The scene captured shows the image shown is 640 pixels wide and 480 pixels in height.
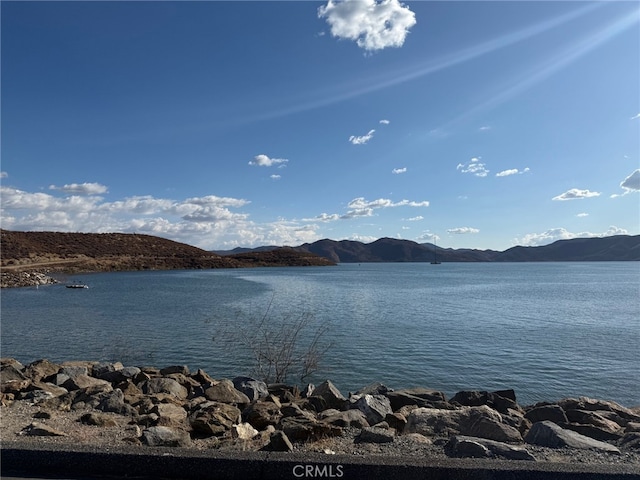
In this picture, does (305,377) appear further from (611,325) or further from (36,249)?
(36,249)

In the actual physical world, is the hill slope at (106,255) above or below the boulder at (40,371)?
above

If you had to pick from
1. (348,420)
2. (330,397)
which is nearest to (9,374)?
(330,397)

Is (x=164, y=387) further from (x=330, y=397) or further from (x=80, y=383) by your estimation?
(x=330, y=397)

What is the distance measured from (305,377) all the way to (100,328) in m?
16.5

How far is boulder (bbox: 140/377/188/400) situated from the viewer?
38.5 feet

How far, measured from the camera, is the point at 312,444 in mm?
6707

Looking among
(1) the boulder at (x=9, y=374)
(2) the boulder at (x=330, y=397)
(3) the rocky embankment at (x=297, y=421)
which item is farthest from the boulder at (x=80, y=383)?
(2) the boulder at (x=330, y=397)

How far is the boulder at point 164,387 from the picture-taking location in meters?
11.7

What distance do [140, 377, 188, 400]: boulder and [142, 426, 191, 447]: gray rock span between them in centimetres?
493

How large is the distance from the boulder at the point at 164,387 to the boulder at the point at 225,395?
843 mm

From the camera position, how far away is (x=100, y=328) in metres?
27.1

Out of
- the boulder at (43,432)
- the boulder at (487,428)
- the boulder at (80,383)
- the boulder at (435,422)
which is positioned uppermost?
the boulder at (43,432)

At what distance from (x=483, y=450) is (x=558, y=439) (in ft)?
5.72

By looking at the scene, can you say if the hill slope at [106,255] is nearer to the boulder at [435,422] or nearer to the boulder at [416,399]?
the boulder at [416,399]
